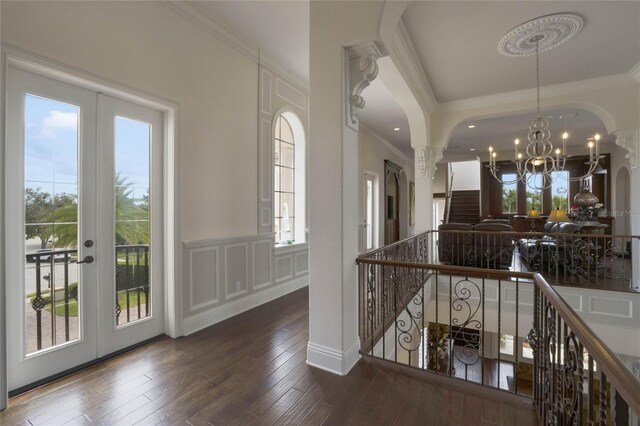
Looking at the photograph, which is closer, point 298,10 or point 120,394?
point 120,394

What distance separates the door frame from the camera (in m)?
1.94

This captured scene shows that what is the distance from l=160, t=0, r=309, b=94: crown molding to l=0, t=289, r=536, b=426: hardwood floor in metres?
3.29

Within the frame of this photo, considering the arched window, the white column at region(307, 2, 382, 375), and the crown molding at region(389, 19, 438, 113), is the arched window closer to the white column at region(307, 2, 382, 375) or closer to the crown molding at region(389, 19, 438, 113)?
the crown molding at region(389, 19, 438, 113)

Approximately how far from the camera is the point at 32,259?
2213mm

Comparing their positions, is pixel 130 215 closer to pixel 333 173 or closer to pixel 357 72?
pixel 333 173

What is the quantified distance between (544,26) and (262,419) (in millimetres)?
4499

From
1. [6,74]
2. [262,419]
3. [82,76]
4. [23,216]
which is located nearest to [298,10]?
[82,76]

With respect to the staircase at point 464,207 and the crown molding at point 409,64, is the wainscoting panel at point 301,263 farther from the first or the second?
the staircase at point 464,207

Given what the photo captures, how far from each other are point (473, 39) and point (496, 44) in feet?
1.13

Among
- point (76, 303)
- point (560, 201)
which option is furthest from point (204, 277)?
point (560, 201)

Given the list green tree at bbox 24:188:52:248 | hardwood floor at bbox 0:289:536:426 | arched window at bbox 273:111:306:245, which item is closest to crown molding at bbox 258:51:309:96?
arched window at bbox 273:111:306:245

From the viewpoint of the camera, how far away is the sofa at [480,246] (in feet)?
17.8

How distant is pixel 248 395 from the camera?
210cm

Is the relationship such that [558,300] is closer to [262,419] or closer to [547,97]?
[262,419]
